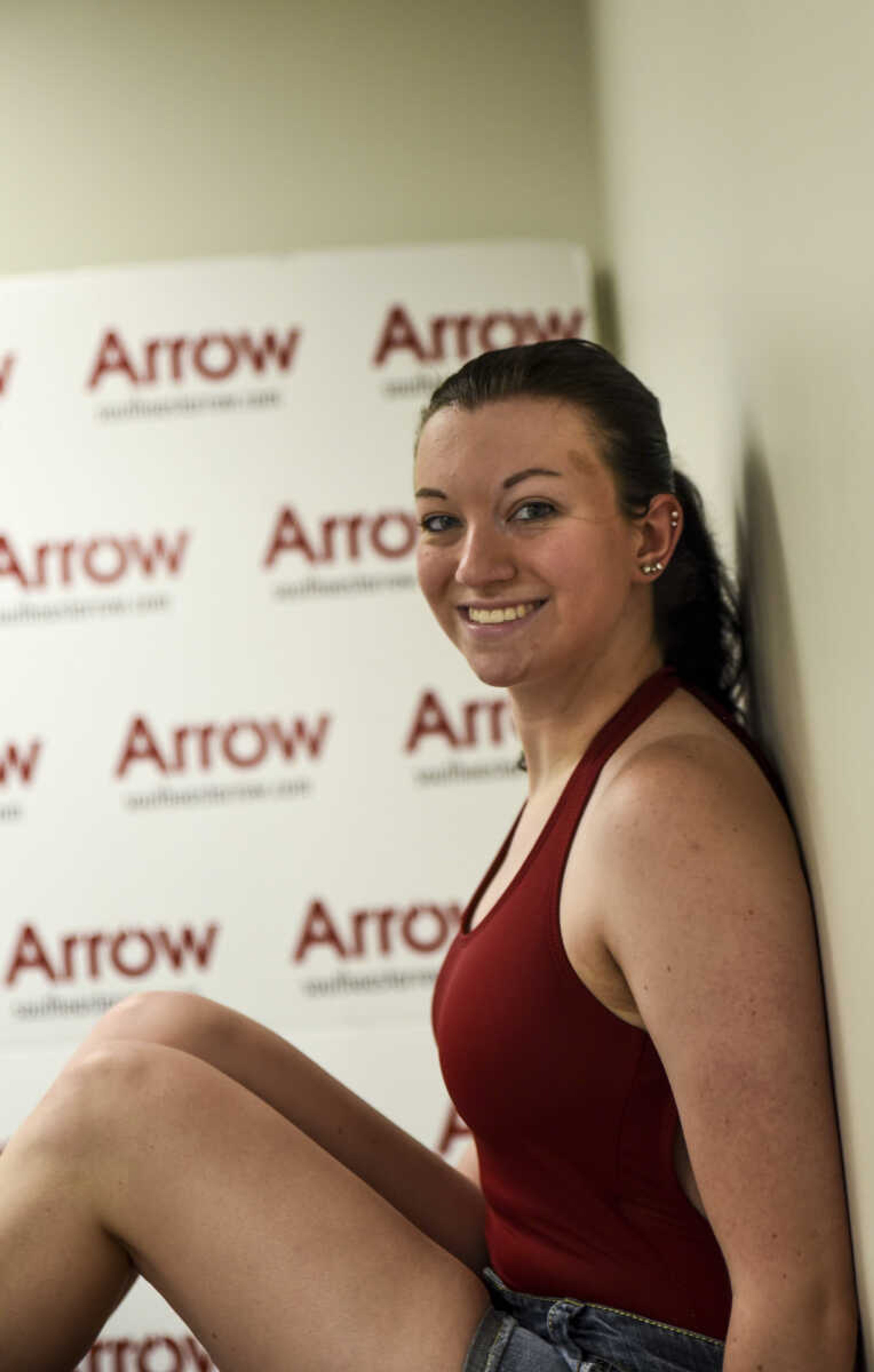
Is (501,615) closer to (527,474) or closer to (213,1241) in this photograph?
(527,474)

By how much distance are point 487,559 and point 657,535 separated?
0.15m

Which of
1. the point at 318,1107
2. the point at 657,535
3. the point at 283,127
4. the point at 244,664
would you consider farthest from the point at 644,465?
the point at 283,127

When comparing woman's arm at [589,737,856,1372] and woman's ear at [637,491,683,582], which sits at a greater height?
woman's ear at [637,491,683,582]

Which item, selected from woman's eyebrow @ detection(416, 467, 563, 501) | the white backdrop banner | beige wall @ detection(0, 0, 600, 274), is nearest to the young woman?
woman's eyebrow @ detection(416, 467, 563, 501)

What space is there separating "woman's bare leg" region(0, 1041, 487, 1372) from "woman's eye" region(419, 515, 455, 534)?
496mm

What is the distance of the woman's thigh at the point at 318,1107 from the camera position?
4.64ft

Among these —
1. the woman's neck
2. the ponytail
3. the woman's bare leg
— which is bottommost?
the woman's bare leg

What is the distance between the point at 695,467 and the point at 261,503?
4.15ft

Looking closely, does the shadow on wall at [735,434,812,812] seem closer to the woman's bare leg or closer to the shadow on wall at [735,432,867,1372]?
the shadow on wall at [735,432,867,1372]

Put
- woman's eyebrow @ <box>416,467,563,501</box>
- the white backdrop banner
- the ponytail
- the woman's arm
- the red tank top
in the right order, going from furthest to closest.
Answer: the white backdrop banner
the ponytail
woman's eyebrow @ <box>416,467,563,501</box>
the red tank top
the woman's arm

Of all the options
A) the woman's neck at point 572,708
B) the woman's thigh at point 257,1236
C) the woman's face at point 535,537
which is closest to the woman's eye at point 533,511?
the woman's face at point 535,537

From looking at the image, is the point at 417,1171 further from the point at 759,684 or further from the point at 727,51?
the point at 727,51

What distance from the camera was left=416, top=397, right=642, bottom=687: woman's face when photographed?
1237mm

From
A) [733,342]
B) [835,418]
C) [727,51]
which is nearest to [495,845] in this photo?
[733,342]
